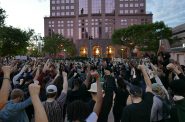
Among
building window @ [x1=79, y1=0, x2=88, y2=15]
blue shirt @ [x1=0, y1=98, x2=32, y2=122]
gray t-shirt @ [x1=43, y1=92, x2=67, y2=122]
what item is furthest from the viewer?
building window @ [x1=79, y1=0, x2=88, y2=15]

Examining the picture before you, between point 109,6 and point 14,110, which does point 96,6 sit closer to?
point 109,6

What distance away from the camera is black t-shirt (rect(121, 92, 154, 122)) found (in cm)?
562

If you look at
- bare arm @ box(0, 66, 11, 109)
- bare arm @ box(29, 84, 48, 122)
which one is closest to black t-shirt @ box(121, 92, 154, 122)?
bare arm @ box(0, 66, 11, 109)

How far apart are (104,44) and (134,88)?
118 m

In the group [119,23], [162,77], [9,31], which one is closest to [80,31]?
[119,23]

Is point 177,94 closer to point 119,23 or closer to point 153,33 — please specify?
point 153,33

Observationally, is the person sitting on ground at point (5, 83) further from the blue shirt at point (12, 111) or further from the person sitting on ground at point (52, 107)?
the person sitting on ground at point (52, 107)

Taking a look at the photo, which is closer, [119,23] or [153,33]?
[153,33]

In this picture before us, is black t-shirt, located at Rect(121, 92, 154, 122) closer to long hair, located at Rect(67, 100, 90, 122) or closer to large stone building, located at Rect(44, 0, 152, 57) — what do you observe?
long hair, located at Rect(67, 100, 90, 122)

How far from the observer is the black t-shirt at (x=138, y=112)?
5625 mm

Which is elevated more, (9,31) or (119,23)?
(119,23)

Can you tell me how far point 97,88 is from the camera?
5.55 metres

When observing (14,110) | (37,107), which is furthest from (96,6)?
(37,107)

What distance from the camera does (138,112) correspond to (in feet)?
18.6
